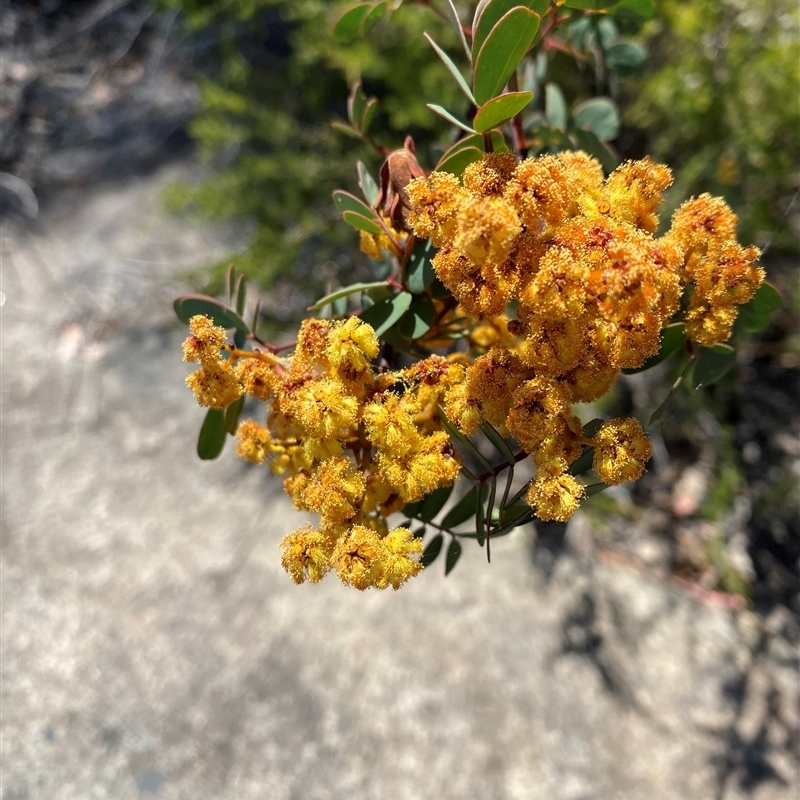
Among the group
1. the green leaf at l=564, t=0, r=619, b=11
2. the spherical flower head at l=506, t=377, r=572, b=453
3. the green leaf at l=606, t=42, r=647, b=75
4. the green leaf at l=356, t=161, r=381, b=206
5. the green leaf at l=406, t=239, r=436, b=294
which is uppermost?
the green leaf at l=564, t=0, r=619, b=11

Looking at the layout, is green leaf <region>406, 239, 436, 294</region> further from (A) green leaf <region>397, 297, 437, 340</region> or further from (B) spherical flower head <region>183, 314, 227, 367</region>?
(B) spherical flower head <region>183, 314, 227, 367</region>

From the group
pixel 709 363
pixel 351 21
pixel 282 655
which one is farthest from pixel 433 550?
pixel 282 655

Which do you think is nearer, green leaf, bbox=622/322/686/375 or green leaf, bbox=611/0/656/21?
green leaf, bbox=622/322/686/375

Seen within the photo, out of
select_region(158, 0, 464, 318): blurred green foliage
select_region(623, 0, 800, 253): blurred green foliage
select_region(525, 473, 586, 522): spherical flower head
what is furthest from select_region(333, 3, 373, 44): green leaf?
select_region(623, 0, 800, 253): blurred green foliage

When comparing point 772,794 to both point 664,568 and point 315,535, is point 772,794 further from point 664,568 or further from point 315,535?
point 315,535

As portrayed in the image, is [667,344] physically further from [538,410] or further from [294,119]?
[294,119]

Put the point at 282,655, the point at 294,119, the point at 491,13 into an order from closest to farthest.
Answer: the point at 491,13 < the point at 282,655 < the point at 294,119

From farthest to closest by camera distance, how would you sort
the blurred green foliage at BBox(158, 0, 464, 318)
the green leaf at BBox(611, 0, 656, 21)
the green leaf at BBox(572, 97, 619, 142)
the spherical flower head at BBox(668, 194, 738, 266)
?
the blurred green foliage at BBox(158, 0, 464, 318) < the green leaf at BBox(572, 97, 619, 142) < the green leaf at BBox(611, 0, 656, 21) < the spherical flower head at BBox(668, 194, 738, 266)
